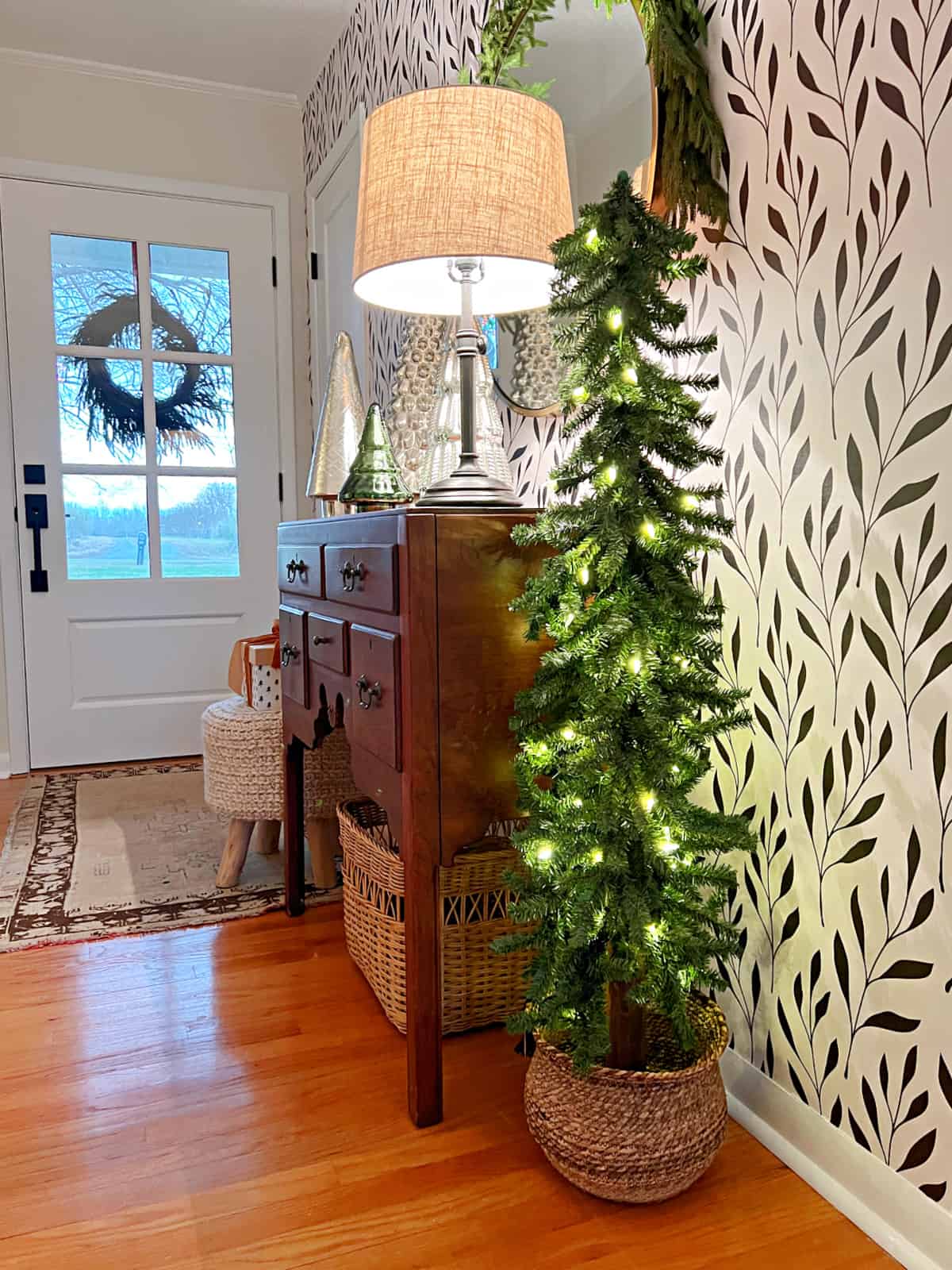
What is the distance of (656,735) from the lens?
1152mm

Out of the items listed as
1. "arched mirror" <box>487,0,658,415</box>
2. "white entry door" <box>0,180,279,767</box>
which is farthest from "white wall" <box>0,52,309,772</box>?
"arched mirror" <box>487,0,658,415</box>

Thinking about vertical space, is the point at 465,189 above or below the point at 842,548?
above

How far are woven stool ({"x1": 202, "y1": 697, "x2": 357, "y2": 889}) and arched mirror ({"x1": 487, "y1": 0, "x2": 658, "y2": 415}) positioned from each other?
1.01 metres

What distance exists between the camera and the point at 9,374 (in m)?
3.48

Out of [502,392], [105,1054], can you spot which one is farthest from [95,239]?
[105,1054]

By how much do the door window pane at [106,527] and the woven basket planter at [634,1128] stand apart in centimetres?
297

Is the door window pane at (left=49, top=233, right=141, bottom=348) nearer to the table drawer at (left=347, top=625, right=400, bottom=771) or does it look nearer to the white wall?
the white wall

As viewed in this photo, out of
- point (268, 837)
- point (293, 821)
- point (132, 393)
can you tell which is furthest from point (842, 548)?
point (132, 393)

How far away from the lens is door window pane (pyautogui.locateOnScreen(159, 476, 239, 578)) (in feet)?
12.2

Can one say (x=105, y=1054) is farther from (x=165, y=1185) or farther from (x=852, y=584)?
(x=852, y=584)

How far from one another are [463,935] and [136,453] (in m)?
2.68

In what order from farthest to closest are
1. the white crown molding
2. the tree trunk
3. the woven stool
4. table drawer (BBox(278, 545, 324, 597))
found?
the white crown molding < the woven stool < table drawer (BBox(278, 545, 324, 597)) < the tree trunk

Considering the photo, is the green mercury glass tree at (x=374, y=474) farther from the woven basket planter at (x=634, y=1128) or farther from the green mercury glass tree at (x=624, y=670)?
the woven basket planter at (x=634, y=1128)

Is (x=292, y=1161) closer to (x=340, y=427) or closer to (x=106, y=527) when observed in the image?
(x=340, y=427)
